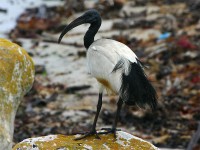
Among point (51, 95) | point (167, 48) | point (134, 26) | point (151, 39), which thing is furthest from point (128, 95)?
point (134, 26)

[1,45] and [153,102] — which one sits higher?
[1,45]

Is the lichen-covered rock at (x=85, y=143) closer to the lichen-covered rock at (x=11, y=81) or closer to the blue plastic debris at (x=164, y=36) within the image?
the lichen-covered rock at (x=11, y=81)

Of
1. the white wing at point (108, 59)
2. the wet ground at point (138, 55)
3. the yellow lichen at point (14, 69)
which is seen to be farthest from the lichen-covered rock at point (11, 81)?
the wet ground at point (138, 55)

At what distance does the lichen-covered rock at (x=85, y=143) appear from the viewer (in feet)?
23.2

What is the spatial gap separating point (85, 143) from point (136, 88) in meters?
0.91

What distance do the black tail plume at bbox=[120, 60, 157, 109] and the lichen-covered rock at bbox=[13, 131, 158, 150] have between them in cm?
62

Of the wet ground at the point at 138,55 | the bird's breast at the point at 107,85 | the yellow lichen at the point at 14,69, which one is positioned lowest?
the wet ground at the point at 138,55

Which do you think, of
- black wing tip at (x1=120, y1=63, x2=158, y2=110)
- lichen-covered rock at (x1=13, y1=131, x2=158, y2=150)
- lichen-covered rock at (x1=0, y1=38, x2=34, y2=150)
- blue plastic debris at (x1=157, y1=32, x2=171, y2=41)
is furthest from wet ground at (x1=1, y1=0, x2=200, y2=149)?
black wing tip at (x1=120, y1=63, x2=158, y2=110)

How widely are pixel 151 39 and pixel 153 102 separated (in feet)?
37.5

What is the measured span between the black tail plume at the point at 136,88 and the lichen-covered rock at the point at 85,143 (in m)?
0.62

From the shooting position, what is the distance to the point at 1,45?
7.02 m

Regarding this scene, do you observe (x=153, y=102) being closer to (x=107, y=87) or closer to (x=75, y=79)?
(x=107, y=87)

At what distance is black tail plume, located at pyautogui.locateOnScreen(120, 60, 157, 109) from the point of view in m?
6.75

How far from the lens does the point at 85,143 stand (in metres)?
7.14
